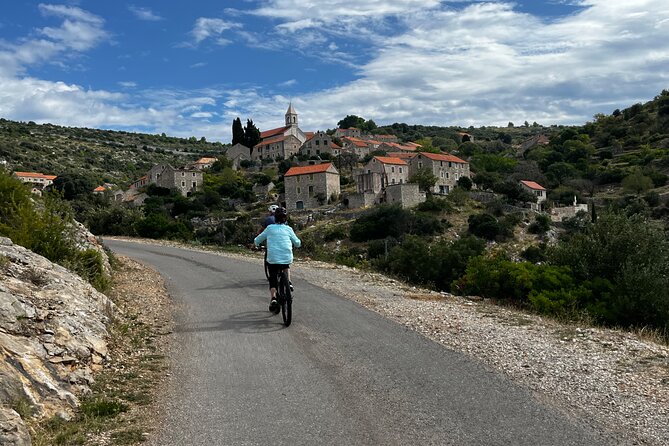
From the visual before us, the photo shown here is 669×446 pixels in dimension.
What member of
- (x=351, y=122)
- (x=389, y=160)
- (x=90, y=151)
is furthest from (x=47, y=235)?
(x=351, y=122)

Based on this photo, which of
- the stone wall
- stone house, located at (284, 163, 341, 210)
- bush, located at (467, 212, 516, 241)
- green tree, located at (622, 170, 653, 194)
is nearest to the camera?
bush, located at (467, 212, 516, 241)

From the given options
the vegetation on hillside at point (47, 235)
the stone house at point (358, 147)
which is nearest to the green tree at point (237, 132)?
the stone house at point (358, 147)

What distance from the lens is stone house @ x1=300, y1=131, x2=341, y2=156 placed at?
359 ft

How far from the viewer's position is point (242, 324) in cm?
901

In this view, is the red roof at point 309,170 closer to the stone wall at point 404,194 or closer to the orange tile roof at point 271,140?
the stone wall at point 404,194

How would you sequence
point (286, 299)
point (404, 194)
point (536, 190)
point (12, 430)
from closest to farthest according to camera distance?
point (12, 430) < point (286, 299) < point (404, 194) < point (536, 190)

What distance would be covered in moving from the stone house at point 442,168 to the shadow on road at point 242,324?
74.5 m

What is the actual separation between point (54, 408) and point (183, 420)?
123cm

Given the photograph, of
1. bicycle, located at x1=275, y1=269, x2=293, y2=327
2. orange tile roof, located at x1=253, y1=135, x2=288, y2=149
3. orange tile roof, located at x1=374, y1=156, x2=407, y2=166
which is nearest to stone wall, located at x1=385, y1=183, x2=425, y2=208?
orange tile roof, located at x1=374, y1=156, x2=407, y2=166

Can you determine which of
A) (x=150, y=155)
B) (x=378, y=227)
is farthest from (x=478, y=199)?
(x=150, y=155)

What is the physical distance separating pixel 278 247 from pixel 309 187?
69.7 meters

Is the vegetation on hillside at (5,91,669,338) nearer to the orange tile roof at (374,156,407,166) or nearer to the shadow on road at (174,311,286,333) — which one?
the shadow on road at (174,311,286,333)

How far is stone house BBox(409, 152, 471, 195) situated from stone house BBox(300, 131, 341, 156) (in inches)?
992

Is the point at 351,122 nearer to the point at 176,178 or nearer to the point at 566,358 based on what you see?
the point at 176,178
